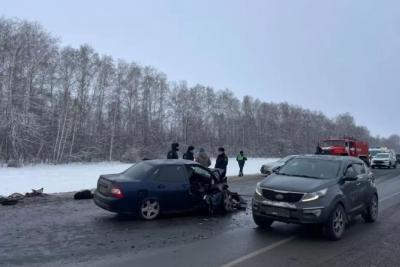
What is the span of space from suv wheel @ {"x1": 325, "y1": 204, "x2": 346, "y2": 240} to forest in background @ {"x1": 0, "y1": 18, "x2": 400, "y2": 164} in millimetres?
34977

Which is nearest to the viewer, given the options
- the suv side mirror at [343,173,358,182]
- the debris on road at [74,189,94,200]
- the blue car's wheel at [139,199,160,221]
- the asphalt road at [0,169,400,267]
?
the asphalt road at [0,169,400,267]

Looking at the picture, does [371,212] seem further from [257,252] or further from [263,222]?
[257,252]

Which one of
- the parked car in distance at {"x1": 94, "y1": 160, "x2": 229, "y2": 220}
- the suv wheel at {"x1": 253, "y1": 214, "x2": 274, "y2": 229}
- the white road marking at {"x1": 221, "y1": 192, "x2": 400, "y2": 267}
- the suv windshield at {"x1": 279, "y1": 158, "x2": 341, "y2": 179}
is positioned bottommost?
the white road marking at {"x1": 221, "y1": 192, "x2": 400, "y2": 267}

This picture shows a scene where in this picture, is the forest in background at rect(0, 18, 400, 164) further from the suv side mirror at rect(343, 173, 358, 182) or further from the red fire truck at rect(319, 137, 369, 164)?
the suv side mirror at rect(343, 173, 358, 182)

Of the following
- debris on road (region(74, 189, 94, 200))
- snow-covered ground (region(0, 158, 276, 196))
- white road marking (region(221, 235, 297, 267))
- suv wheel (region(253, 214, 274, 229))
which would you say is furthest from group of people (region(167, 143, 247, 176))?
white road marking (region(221, 235, 297, 267))

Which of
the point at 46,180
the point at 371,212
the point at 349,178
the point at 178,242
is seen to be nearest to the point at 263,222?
the point at 349,178

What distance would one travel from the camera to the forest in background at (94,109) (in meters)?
40.7

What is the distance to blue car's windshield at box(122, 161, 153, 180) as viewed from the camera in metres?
10.3

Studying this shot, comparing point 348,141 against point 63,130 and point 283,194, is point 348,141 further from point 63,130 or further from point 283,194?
point 63,130

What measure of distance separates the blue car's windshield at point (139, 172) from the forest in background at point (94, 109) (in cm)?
3065

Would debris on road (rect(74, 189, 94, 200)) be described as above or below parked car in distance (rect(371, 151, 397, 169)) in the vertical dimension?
below

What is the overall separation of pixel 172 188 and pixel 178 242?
109 inches

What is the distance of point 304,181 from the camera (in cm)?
866

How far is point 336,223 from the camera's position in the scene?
333 inches
